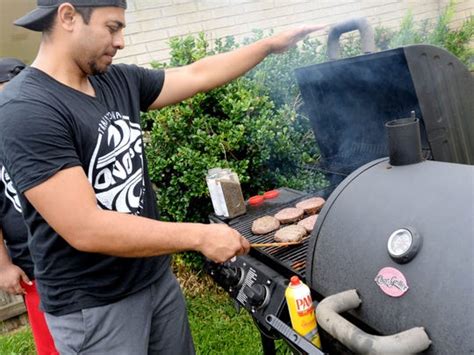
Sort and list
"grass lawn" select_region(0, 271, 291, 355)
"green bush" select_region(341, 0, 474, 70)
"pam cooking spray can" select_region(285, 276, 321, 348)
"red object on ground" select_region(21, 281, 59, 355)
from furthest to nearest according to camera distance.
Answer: "green bush" select_region(341, 0, 474, 70), "grass lawn" select_region(0, 271, 291, 355), "red object on ground" select_region(21, 281, 59, 355), "pam cooking spray can" select_region(285, 276, 321, 348)

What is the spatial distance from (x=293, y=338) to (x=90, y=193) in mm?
813

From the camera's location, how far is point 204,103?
11.2 feet

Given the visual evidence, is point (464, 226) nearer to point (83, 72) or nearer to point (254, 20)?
point (83, 72)

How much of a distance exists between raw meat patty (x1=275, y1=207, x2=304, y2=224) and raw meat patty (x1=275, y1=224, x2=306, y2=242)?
11 centimetres

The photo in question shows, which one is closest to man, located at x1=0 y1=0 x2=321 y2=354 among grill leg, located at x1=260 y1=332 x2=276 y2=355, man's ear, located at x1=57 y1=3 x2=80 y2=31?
man's ear, located at x1=57 y1=3 x2=80 y2=31

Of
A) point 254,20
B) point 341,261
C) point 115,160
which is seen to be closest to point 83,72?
point 115,160

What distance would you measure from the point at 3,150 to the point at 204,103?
83.4 inches

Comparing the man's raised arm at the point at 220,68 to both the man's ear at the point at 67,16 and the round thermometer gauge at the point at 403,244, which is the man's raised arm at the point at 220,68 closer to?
the man's ear at the point at 67,16

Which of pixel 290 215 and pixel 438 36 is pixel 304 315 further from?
pixel 438 36

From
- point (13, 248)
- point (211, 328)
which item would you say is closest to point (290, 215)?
point (13, 248)

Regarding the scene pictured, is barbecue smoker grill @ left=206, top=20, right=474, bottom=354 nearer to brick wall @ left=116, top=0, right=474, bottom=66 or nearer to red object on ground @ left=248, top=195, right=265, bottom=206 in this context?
red object on ground @ left=248, top=195, right=265, bottom=206

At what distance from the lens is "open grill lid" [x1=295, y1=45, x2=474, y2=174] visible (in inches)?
70.3

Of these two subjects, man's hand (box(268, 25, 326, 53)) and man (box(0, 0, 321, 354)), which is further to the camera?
man's hand (box(268, 25, 326, 53))

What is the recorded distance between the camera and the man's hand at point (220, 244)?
1.58 metres
